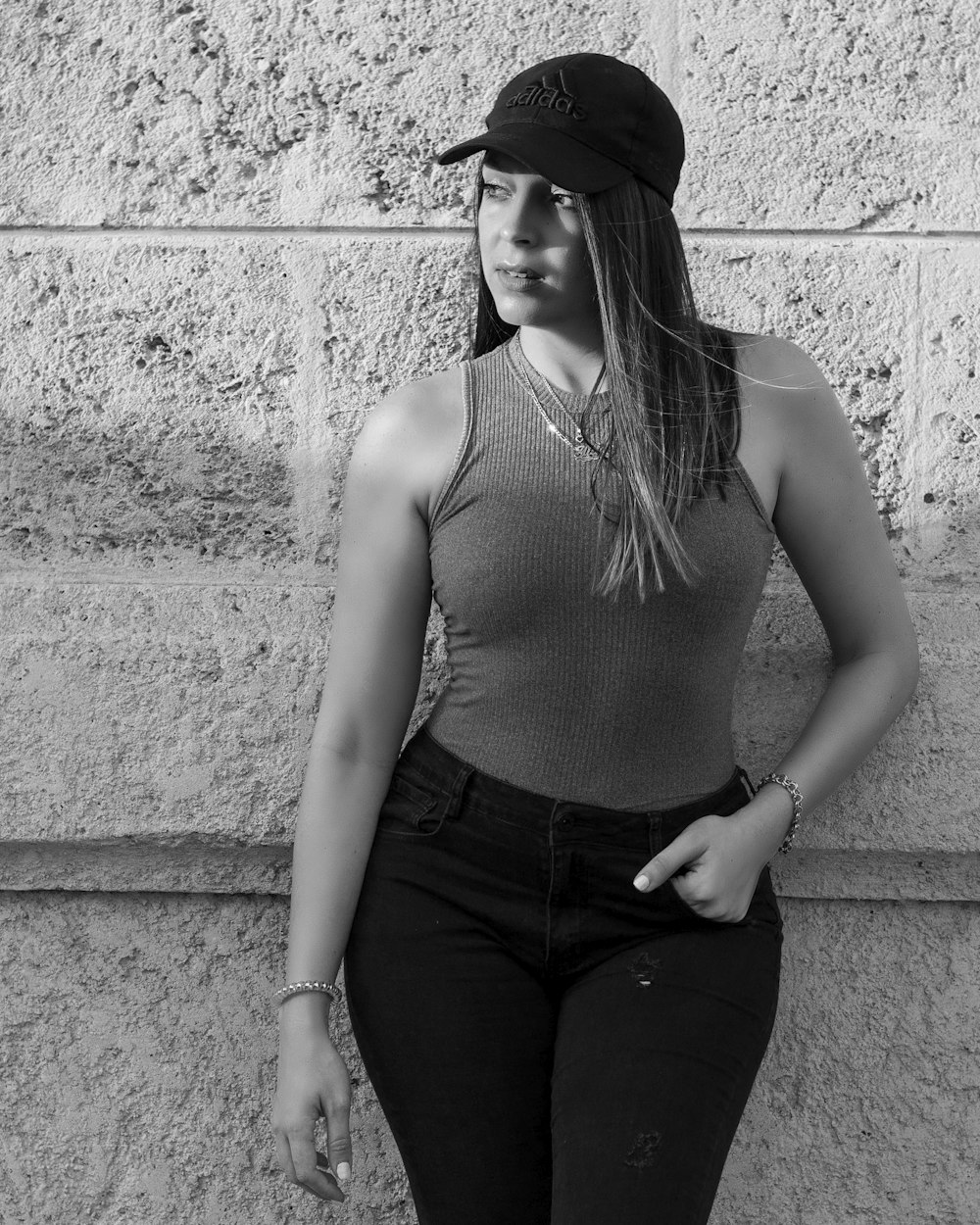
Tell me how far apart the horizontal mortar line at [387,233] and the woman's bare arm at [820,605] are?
0.37m

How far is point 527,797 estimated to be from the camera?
5.39 feet

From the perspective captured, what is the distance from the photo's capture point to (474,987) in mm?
1621

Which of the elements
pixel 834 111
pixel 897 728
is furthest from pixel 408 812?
pixel 834 111

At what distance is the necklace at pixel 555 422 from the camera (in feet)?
5.61

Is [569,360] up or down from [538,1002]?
up

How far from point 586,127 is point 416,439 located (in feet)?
1.61

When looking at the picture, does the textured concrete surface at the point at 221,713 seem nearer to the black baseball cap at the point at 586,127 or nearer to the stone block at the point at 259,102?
the stone block at the point at 259,102

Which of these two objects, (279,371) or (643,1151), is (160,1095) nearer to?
(643,1151)

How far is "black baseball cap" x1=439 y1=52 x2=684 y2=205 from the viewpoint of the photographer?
1.64 metres

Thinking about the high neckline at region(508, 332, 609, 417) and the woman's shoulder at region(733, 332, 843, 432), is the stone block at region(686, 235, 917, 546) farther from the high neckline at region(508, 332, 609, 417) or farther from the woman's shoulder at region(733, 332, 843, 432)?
the high neckline at region(508, 332, 609, 417)

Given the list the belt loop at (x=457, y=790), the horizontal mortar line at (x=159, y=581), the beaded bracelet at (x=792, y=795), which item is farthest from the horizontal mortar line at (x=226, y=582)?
the belt loop at (x=457, y=790)

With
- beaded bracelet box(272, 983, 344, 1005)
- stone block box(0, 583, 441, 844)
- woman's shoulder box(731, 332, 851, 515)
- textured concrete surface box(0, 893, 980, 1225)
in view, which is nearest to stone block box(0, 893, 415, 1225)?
textured concrete surface box(0, 893, 980, 1225)

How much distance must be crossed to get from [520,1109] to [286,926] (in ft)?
2.22

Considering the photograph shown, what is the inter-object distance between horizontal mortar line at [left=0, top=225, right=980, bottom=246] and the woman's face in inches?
16.4
